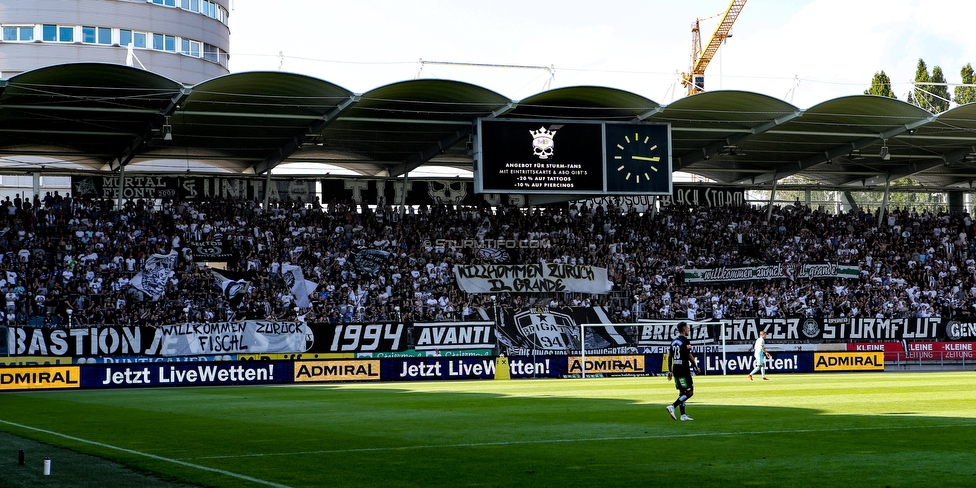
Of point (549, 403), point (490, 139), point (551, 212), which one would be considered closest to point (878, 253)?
point (551, 212)

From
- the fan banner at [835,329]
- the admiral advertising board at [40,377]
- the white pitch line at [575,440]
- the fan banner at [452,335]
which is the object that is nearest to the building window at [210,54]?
the fan banner at [452,335]

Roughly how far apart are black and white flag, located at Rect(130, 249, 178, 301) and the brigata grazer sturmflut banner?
73.3ft

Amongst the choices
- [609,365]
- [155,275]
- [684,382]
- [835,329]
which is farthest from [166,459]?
[835,329]

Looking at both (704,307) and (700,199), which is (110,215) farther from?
(700,199)

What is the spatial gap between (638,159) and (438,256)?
10.1m

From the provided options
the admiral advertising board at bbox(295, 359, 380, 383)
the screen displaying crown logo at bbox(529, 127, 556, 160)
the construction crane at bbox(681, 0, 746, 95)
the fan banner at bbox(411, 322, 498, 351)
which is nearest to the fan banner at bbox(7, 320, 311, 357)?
the admiral advertising board at bbox(295, 359, 380, 383)

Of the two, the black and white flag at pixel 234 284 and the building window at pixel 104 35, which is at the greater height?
the building window at pixel 104 35

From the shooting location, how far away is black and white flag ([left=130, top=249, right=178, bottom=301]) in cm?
3934

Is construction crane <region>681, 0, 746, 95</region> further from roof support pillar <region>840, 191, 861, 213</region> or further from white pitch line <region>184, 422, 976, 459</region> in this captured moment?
white pitch line <region>184, 422, 976, 459</region>

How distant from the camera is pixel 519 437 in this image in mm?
15031

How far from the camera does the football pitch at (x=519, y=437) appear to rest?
11047mm

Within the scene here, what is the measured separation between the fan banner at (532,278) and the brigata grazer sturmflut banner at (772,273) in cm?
469

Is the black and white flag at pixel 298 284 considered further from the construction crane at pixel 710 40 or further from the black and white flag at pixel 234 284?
the construction crane at pixel 710 40

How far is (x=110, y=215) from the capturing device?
4269 cm
